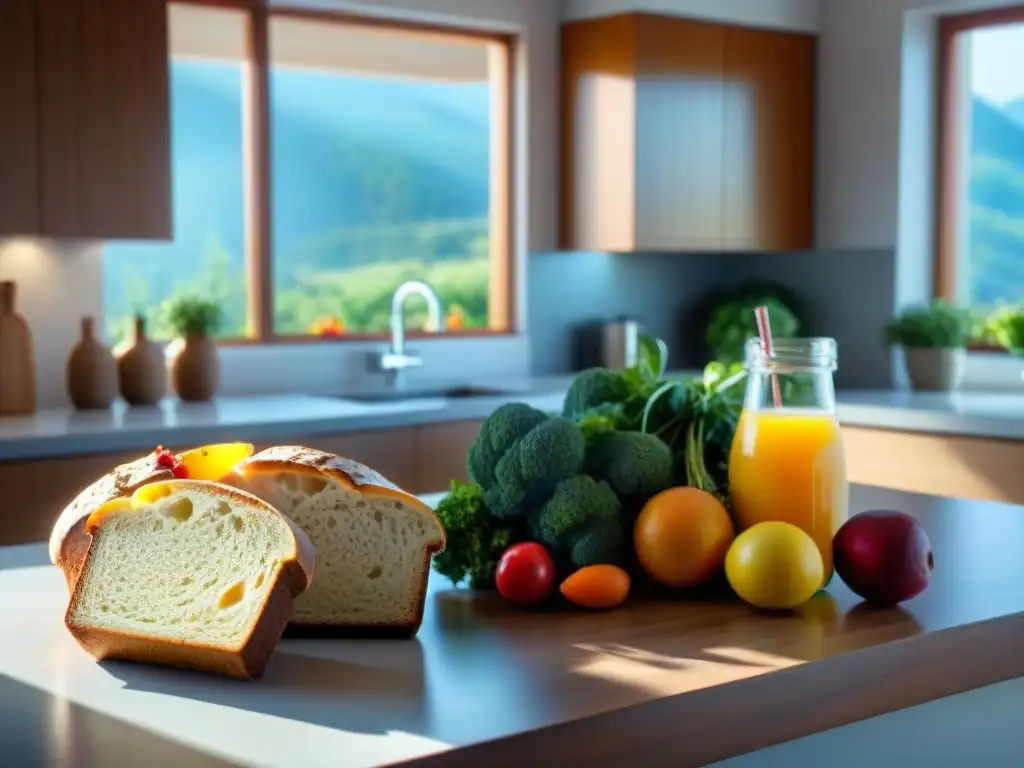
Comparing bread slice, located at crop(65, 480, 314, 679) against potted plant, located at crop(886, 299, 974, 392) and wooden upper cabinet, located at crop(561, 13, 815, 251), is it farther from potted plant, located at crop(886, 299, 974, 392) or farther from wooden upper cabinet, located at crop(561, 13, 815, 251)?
potted plant, located at crop(886, 299, 974, 392)

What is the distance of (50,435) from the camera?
9.94ft

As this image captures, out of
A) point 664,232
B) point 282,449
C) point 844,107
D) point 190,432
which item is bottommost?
point 190,432

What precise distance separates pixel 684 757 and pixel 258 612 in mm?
349

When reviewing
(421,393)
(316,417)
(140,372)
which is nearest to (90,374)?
(140,372)

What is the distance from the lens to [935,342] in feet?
14.5

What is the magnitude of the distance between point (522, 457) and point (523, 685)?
1.11 feet

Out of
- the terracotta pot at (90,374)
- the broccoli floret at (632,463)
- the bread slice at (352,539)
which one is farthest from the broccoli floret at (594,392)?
Answer: the terracotta pot at (90,374)

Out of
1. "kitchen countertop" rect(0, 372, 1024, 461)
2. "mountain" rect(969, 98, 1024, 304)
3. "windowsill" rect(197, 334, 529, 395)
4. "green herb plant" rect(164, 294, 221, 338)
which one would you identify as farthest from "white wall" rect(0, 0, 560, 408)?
"mountain" rect(969, 98, 1024, 304)

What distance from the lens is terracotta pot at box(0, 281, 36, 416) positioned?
3471 millimetres

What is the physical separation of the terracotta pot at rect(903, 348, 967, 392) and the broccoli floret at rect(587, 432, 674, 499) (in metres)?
3.24

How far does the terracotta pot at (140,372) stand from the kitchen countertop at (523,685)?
2300 millimetres

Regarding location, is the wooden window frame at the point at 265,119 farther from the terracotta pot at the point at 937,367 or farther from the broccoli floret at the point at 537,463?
the broccoli floret at the point at 537,463

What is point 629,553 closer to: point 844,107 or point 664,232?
point 664,232

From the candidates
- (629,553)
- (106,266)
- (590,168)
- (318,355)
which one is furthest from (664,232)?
(629,553)
